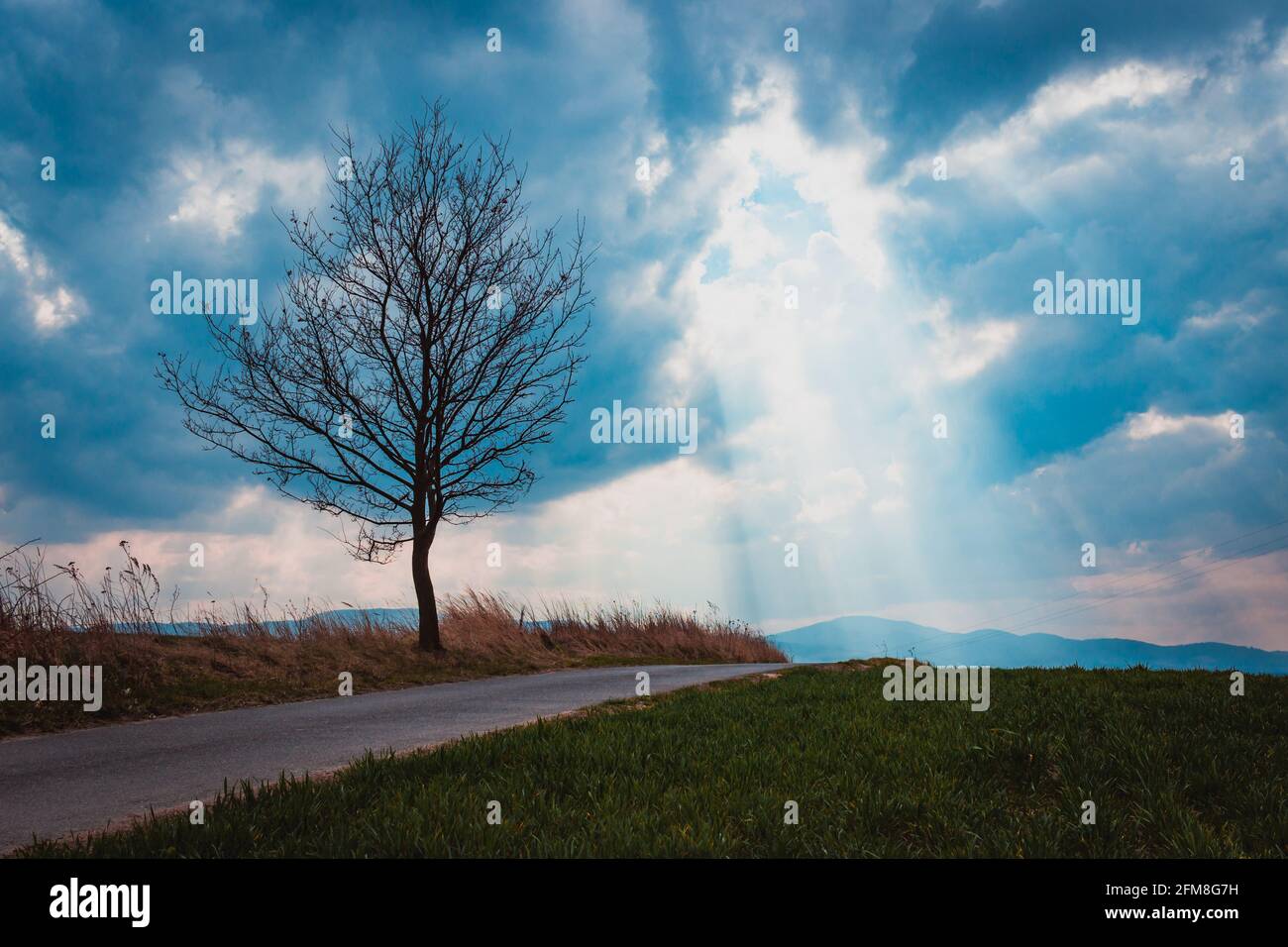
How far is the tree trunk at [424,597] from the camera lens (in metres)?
19.4

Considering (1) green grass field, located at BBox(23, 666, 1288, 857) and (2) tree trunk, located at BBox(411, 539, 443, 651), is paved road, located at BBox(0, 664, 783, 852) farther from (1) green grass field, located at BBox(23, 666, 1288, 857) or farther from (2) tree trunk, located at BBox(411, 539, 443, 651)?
(2) tree trunk, located at BBox(411, 539, 443, 651)

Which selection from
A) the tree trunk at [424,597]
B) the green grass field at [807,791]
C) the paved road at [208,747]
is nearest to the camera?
the green grass field at [807,791]

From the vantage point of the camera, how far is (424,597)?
19.5 meters

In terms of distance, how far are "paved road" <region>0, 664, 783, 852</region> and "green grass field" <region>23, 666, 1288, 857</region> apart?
3.90ft

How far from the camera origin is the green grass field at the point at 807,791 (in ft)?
15.2

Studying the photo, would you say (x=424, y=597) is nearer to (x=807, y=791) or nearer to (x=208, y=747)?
(x=208, y=747)

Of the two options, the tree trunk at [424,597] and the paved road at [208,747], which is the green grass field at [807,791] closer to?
the paved road at [208,747]


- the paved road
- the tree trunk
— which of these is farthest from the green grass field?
the tree trunk

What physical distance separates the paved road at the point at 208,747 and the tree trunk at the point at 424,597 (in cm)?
583

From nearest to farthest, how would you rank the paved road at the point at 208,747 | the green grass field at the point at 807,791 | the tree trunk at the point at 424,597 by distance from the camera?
the green grass field at the point at 807,791
the paved road at the point at 208,747
the tree trunk at the point at 424,597

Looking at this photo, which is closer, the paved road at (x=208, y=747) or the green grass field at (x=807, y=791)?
the green grass field at (x=807, y=791)

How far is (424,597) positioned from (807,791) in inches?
601

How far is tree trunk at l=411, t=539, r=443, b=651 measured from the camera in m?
19.4

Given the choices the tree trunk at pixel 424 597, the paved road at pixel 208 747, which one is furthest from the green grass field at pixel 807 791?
the tree trunk at pixel 424 597
